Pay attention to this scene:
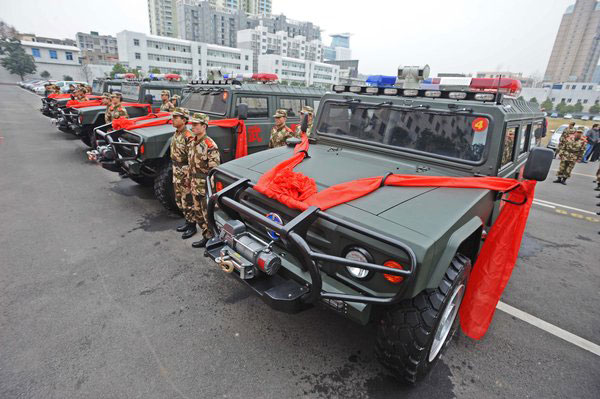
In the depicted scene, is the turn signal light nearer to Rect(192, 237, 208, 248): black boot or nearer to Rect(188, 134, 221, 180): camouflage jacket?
Rect(188, 134, 221, 180): camouflage jacket

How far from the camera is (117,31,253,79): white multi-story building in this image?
59.9m

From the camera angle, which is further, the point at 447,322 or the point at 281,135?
the point at 281,135

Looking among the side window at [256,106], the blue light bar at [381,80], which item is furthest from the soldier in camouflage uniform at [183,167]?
the blue light bar at [381,80]

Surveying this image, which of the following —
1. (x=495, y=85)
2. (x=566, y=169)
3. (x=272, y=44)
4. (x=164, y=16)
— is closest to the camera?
(x=495, y=85)

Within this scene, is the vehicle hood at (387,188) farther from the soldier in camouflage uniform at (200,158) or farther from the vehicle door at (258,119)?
the vehicle door at (258,119)

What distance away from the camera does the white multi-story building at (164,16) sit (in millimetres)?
114312

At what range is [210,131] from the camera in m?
5.48

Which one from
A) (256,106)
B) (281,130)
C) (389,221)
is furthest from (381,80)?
(389,221)

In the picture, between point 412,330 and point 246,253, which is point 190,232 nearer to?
point 246,253

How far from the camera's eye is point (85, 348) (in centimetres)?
263

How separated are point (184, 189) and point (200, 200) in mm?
448

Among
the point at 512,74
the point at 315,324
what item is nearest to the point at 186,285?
the point at 315,324

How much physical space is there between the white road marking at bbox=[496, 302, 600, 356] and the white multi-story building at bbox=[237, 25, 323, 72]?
9251cm

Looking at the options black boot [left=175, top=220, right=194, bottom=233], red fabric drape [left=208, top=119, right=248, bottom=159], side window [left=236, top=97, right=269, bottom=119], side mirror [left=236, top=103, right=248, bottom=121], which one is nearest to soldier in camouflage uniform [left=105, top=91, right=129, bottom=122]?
red fabric drape [left=208, top=119, right=248, bottom=159]
